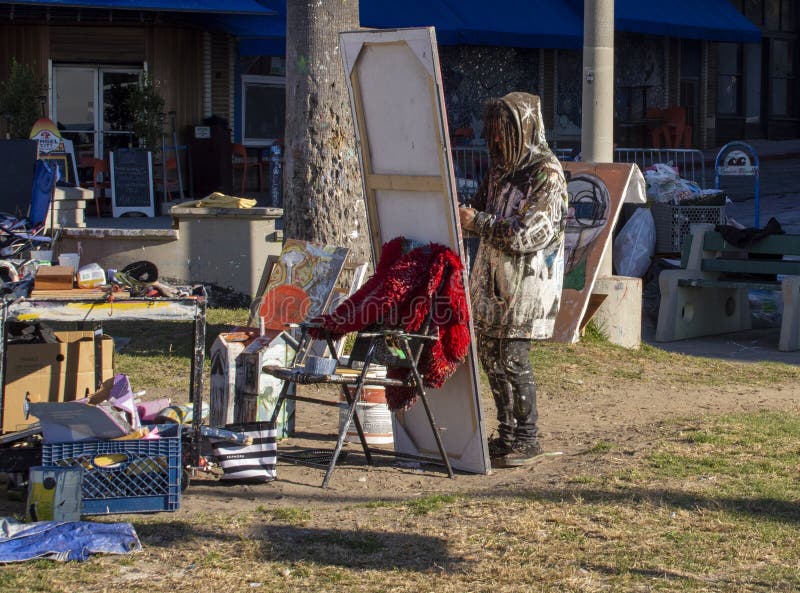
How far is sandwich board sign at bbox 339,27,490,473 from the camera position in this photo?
527cm

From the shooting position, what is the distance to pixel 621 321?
31.7 feet

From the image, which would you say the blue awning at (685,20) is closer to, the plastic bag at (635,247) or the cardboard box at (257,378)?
the plastic bag at (635,247)

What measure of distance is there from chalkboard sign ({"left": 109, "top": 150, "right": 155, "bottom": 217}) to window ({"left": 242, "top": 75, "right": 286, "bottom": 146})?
11.9ft

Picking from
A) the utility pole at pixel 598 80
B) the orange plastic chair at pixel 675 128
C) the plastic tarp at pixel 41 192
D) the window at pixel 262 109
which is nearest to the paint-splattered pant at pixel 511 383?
the utility pole at pixel 598 80

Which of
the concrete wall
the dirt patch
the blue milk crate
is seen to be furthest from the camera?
the concrete wall

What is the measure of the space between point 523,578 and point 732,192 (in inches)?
628

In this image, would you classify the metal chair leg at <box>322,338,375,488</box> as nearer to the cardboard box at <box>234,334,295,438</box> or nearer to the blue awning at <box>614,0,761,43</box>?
the cardboard box at <box>234,334,295,438</box>

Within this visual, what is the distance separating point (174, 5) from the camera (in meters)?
16.5

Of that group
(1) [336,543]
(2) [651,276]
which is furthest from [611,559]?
(2) [651,276]

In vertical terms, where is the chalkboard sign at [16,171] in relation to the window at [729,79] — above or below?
below

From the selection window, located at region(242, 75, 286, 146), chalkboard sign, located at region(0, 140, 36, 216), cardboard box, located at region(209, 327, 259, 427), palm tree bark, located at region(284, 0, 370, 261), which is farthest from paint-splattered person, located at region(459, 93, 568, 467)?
window, located at region(242, 75, 286, 146)

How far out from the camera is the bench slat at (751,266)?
1005cm

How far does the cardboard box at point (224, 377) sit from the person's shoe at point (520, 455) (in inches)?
55.4

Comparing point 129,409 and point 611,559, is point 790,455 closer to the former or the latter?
point 611,559
